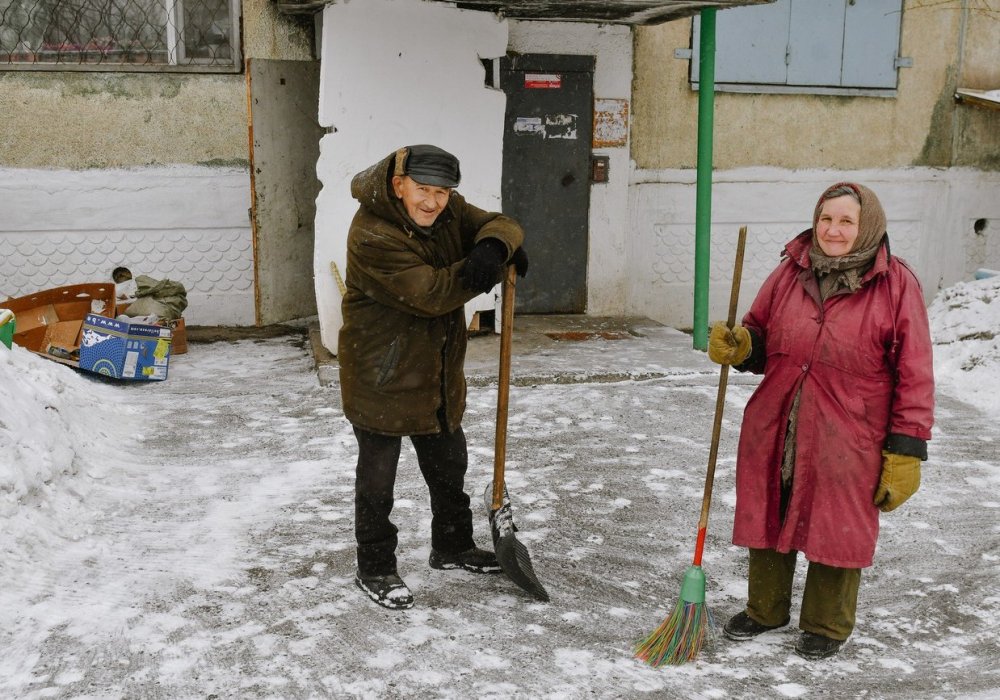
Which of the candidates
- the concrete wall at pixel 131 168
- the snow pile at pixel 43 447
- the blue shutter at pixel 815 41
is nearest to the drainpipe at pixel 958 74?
the blue shutter at pixel 815 41

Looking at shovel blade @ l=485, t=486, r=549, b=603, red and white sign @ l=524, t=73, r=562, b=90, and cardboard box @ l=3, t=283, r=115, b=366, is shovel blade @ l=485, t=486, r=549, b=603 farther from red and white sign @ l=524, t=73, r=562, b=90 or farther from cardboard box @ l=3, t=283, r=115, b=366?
red and white sign @ l=524, t=73, r=562, b=90

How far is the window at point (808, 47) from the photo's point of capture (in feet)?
29.0

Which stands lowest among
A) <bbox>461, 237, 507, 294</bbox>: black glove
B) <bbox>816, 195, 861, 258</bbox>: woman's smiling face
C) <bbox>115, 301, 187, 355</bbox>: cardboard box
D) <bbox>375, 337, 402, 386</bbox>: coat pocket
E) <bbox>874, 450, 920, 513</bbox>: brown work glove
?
<bbox>115, 301, 187, 355</bbox>: cardboard box

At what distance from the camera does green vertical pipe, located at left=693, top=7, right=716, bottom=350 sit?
288 inches

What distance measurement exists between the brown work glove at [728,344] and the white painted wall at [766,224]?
5729mm

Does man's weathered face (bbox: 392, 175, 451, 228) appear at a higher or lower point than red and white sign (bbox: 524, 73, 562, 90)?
lower

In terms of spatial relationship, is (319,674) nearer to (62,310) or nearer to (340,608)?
(340,608)

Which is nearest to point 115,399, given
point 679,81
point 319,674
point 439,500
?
point 439,500

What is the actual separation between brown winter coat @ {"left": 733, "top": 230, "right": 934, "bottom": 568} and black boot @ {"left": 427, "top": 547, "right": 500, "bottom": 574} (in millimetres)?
1054

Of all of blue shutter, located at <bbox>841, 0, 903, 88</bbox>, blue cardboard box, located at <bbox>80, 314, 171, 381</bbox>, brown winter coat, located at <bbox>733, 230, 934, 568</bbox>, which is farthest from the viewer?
blue shutter, located at <bbox>841, 0, 903, 88</bbox>

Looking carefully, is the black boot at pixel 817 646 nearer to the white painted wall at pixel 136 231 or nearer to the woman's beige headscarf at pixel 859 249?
the woman's beige headscarf at pixel 859 249

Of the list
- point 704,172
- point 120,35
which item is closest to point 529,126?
point 704,172

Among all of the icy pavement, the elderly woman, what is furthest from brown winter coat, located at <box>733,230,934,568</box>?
the icy pavement

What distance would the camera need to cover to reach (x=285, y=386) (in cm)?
664
